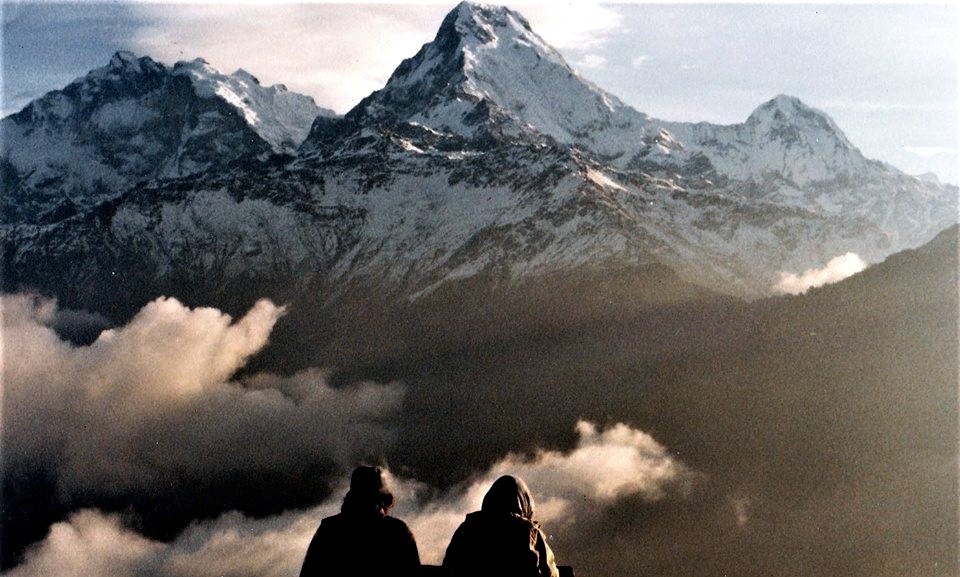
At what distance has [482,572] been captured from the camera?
667 inches

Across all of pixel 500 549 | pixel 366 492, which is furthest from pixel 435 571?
pixel 366 492

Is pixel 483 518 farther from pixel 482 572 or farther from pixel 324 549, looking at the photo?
pixel 324 549

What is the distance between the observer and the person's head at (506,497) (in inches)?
672

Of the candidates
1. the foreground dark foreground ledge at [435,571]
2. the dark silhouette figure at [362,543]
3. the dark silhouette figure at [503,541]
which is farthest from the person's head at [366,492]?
the dark silhouette figure at [503,541]

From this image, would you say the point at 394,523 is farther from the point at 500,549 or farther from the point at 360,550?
the point at 500,549

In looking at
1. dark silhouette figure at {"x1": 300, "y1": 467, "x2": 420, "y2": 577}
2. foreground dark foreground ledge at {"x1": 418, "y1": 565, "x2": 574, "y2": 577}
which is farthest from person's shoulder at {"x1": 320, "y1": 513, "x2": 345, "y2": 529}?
foreground dark foreground ledge at {"x1": 418, "y1": 565, "x2": 574, "y2": 577}

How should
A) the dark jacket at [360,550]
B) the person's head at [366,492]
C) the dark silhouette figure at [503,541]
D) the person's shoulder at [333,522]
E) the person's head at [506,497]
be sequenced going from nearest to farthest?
the dark silhouette figure at [503,541] < the person's head at [506,497] < the dark jacket at [360,550] < the person's head at [366,492] < the person's shoulder at [333,522]

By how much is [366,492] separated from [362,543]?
73cm

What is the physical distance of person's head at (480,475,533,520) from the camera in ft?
56.0

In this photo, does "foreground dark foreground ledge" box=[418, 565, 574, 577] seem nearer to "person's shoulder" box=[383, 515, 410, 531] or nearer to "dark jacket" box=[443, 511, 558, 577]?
"dark jacket" box=[443, 511, 558, 577]

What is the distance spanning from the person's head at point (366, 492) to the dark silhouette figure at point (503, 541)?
1276mm

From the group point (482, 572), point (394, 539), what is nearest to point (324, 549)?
point (394, 539)

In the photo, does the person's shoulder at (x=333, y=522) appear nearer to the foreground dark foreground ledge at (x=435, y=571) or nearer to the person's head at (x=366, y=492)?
the person's head at (x=366, y=492)

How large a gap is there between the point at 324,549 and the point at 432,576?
1610mm
